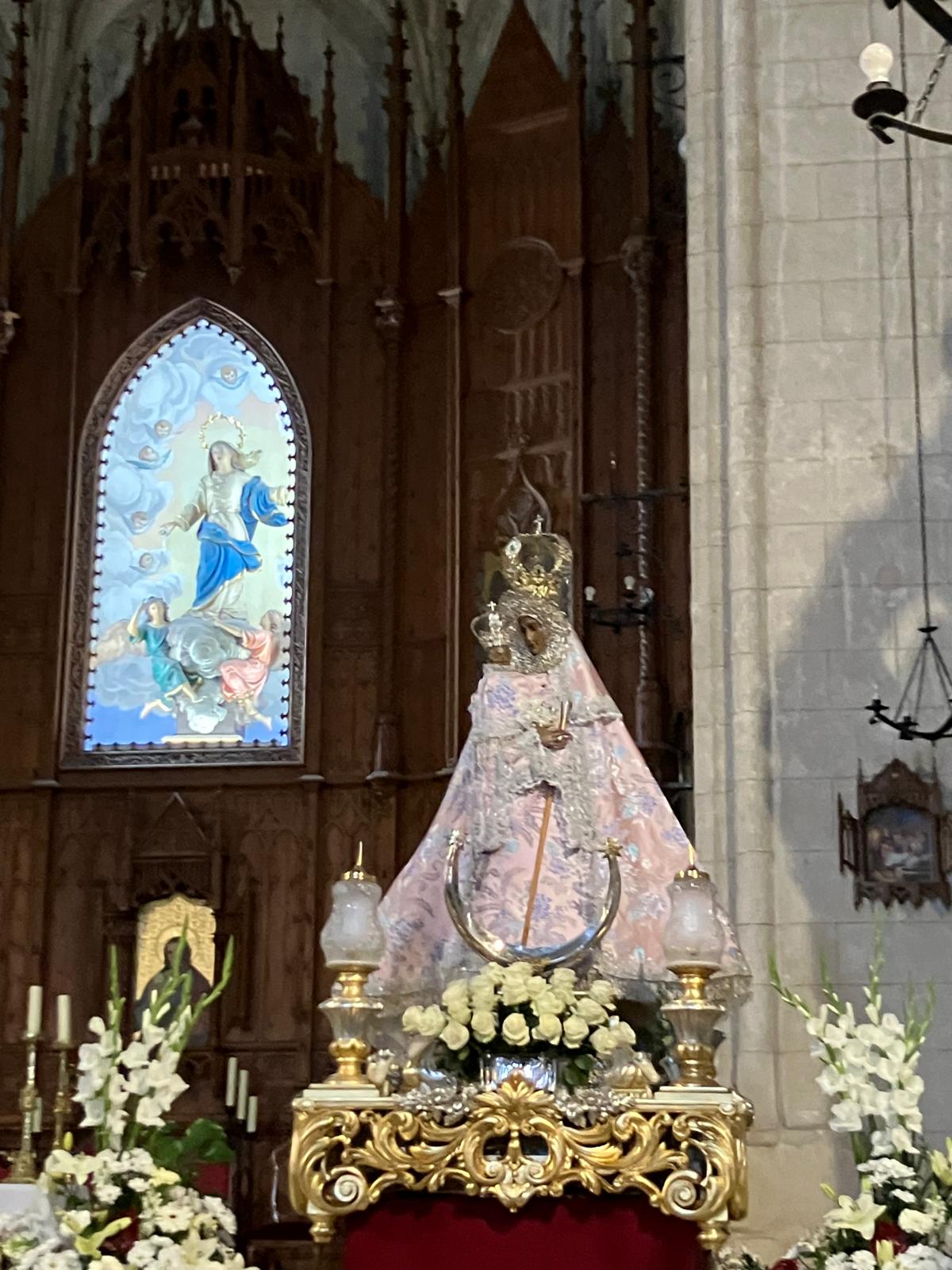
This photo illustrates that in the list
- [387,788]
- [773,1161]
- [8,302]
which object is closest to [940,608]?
[773,1161]

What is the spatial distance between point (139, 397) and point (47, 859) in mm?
3608

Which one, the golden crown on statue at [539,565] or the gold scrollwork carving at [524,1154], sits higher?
the golden crown on statue at [539,565]

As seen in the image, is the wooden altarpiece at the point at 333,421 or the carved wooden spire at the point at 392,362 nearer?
the wooden altarpiece at the point at 333,421

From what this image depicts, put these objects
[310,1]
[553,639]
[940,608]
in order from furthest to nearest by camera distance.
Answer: [310,1]
[940,608]
[553,639]

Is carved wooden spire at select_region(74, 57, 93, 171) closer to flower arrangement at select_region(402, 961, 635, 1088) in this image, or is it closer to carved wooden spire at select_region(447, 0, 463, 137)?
carved wooden spire at select_region(447, 0, 463, 137)

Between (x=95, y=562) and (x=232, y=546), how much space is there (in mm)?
1033

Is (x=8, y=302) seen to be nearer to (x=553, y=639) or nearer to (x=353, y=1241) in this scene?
(x=553, y=639)

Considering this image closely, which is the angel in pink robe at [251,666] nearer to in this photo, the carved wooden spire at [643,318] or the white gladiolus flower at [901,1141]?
the carved wooden spire at [643,318]

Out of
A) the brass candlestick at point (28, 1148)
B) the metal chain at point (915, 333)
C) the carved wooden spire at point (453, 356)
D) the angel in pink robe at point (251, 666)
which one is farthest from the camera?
the angel in pink robe at point (251, 666)

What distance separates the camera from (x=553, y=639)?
570 cm

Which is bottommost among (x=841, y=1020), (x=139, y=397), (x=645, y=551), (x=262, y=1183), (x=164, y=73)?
(x=262, y=1183)

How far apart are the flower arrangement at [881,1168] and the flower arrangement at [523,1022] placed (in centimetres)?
48

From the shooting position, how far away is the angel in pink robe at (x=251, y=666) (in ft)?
44.3

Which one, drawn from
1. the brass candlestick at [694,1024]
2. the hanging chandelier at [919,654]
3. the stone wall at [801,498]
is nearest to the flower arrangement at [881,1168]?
the brass candlestick at [694,1024]
